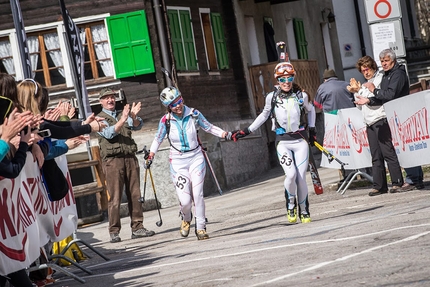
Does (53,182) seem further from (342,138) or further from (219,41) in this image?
(219,41)

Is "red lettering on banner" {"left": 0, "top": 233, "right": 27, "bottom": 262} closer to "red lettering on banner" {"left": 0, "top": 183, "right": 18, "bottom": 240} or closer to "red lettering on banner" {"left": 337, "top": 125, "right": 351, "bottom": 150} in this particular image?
"red lettering on banner" {"left": 0, "top": 183, "right": 18, "bottom": 240}

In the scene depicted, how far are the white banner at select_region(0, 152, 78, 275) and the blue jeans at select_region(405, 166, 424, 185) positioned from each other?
701cm

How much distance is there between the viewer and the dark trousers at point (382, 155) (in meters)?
17.1

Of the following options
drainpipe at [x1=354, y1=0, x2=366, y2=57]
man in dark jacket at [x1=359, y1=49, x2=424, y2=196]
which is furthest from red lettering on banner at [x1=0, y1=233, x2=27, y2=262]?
drainpipe at [x1=354, y1=0, x2=366, y2=57]

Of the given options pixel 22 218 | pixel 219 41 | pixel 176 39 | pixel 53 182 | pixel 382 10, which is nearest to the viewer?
pixel 22 218

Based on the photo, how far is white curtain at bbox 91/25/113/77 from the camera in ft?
92.8

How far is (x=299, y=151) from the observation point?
47.9 ft

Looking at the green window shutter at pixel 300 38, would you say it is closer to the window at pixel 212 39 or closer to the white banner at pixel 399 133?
the window at pixel 212 39

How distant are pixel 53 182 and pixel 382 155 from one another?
7349 millimetres

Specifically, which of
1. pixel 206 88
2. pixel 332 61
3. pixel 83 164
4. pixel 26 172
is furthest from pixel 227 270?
pixel 332 61

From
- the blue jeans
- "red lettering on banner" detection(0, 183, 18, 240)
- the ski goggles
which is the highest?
the ski goggles

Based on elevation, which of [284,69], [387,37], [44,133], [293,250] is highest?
[387,37]

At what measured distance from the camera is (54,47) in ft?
92.8

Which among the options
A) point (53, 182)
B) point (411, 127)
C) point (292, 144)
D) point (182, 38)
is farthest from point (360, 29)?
point (53, 182)
